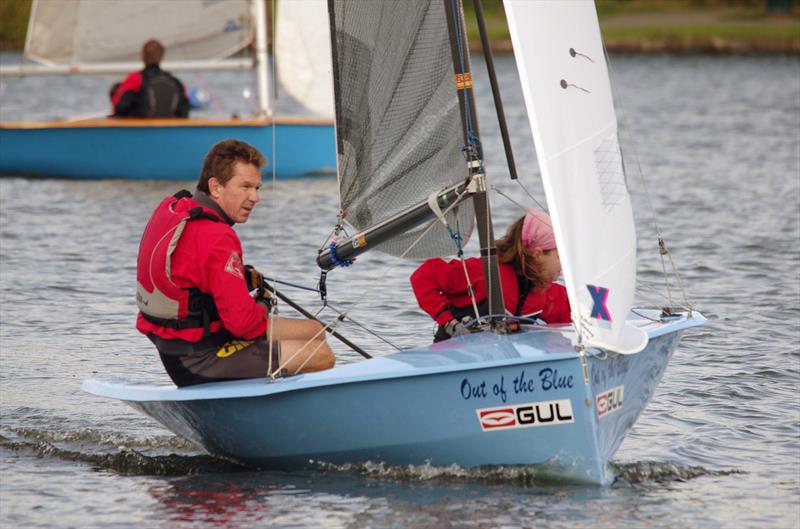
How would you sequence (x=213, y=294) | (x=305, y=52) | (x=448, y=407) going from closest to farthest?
(x=448, y=407)
(x=213, y=294)
(x=305, y=52)

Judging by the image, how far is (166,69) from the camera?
14.8 meters

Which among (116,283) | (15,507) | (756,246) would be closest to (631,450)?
(15,507)

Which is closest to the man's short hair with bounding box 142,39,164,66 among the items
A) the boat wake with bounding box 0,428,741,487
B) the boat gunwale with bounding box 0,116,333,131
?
the boat gunwale with bounding box 0,116,333,131

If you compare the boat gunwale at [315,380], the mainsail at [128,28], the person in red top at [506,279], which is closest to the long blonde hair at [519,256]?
the person in red top at [506,279]

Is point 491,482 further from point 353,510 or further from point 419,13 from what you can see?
point 419,13

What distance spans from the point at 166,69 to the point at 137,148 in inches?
37.2

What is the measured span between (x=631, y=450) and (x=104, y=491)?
2.10 meters

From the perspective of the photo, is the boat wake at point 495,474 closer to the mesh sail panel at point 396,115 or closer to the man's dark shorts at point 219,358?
the man's dark shorts at point 219,358

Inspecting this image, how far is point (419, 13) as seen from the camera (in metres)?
5.82

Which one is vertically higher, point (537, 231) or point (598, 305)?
point (537, 231)

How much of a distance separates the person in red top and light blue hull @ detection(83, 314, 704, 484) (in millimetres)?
211

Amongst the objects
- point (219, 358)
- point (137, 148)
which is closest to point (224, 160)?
point (219, 358)

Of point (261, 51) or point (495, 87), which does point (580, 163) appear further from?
point (261, 51)

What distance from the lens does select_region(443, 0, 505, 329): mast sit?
544cm
